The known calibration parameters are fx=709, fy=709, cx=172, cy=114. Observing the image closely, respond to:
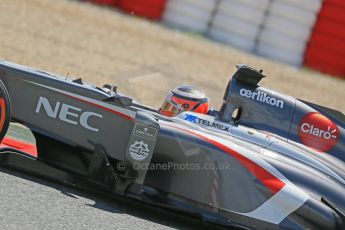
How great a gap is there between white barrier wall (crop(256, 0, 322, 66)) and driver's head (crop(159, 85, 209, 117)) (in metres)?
7.66

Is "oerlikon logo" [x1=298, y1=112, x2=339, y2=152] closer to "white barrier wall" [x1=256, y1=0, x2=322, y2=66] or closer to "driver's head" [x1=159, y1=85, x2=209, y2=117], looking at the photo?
"driver's head" [x1=159, y1=85, x2=209, y2=117]

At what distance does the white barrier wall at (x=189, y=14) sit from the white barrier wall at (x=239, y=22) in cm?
16

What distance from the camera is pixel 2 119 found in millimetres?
5234

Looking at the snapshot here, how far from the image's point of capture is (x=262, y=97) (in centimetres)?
605

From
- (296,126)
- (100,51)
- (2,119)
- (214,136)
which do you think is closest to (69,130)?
(2,119)

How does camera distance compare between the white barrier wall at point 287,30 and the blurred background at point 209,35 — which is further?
the white barrier wall at point 287,30

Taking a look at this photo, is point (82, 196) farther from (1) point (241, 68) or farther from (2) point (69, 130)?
(1) point (241, 68)

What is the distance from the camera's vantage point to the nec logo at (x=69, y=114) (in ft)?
17.7

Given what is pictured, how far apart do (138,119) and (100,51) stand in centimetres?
649

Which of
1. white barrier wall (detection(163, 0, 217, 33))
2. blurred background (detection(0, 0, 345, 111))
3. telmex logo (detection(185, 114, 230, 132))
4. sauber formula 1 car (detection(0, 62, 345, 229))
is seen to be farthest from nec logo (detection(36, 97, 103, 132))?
white barrier wall (detection(163, 0, 217, 33))

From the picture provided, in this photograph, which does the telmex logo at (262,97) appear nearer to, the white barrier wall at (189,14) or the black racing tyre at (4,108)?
the black racing tyre at (4,108)

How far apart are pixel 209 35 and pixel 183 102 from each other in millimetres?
8280

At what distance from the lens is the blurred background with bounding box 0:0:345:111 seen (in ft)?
39.4

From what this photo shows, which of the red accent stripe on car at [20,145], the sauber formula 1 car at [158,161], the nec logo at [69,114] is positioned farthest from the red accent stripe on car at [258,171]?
the red accent stripe on car at [20,145]
